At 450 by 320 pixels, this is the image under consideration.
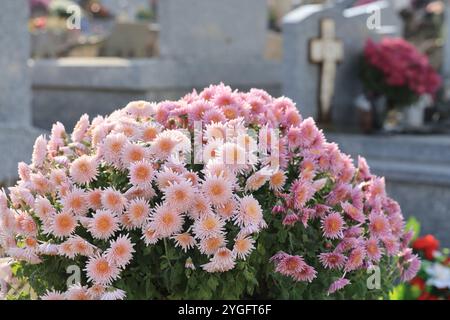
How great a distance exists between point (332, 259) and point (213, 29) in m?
5.39

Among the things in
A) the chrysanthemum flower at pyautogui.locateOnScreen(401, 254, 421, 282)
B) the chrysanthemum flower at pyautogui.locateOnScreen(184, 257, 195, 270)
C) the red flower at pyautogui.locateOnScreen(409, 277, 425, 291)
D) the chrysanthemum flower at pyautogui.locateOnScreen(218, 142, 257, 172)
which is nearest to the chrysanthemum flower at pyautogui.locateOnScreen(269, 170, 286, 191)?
the chrysanthemum flower at pyautogui.locateOnScreen(218, 142, 257, 172)

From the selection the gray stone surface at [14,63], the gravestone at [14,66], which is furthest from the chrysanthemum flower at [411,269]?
the gray stone surface at [14,63]

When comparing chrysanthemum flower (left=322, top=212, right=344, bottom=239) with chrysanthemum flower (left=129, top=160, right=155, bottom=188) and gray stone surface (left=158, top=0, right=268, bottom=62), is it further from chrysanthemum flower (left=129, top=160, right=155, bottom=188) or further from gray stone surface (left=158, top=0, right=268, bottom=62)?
gray stone surface (left=158, top=0, right=268, bottom=62)

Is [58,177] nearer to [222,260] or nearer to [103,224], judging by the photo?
[103,224]

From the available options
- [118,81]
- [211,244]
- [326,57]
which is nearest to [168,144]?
[211,244]

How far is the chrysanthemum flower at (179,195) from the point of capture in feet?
6.51

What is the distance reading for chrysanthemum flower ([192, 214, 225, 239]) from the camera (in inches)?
78.2

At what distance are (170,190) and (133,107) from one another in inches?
20.1

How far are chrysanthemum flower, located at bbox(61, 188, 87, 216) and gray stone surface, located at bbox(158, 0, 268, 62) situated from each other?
5.12 meters

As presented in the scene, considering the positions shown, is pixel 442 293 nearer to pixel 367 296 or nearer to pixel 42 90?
pixel 367 296

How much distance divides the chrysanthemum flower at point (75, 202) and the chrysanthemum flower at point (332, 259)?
2.32 ft

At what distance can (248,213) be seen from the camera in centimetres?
203

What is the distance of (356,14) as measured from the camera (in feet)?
22.5

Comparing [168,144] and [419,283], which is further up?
[168,144]
